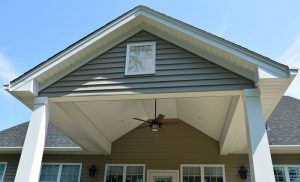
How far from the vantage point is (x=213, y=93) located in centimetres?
445

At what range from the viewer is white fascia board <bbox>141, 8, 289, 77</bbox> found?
13.4 feet

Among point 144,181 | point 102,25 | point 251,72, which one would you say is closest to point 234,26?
point 251,72

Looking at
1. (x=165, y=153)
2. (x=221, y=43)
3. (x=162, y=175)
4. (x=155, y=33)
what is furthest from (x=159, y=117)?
(x=221, y=43)

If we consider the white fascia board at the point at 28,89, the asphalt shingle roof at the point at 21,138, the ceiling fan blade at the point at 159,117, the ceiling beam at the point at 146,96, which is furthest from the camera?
the asphalt shingle roof at the point at 21,138

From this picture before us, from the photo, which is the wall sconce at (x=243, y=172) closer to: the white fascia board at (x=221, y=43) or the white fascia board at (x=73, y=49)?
the white fascia board at (x=221, y=43)

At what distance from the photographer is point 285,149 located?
721cm

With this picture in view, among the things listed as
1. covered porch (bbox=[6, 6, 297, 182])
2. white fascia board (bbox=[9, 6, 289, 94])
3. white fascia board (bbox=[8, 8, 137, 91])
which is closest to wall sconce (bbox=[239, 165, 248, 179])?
covered porch (bbox=[6, 6, 297, 182])

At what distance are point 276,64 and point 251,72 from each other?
0.41 m

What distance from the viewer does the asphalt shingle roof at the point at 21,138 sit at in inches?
332

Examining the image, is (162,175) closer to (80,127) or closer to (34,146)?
(80,127)

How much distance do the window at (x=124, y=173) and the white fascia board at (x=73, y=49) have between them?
4.40 metres

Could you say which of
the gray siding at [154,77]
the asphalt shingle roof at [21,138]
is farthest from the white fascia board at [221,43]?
the asphalt shingle roof at [21,138]

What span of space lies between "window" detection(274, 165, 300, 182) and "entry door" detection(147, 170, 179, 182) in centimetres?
277

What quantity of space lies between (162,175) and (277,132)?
11.6 ft
